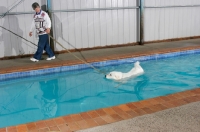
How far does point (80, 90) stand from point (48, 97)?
684 millimetres

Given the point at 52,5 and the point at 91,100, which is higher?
the point at 52,5

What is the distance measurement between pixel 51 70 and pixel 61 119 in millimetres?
3273

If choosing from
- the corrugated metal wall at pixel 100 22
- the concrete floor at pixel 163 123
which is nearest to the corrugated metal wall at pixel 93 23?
the corrugated metal wall at pixel 100 22

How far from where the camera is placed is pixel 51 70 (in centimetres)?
647

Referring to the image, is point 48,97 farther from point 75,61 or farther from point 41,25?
point 41,25

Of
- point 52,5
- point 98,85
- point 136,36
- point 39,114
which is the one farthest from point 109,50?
point 39,114

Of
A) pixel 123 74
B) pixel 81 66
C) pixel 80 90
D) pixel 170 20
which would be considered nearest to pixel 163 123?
pixel 80 90

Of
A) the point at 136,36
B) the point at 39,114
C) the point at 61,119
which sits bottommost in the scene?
the point at 39,114

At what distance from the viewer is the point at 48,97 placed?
5.23 m

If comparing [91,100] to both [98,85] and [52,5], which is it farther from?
[52,5]

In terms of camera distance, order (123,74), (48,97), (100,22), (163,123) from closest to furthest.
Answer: (163,123)
(48,97)
(123,74)
(100,22)

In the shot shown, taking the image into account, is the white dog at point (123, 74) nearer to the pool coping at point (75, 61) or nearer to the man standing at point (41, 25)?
the pool coping at point (75, 61)

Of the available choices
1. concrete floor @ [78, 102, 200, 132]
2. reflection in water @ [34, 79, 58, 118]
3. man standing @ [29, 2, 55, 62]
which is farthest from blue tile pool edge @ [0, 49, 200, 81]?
concrete floor @ [78, 102, 200, 132]

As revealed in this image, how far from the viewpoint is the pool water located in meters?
4.54
